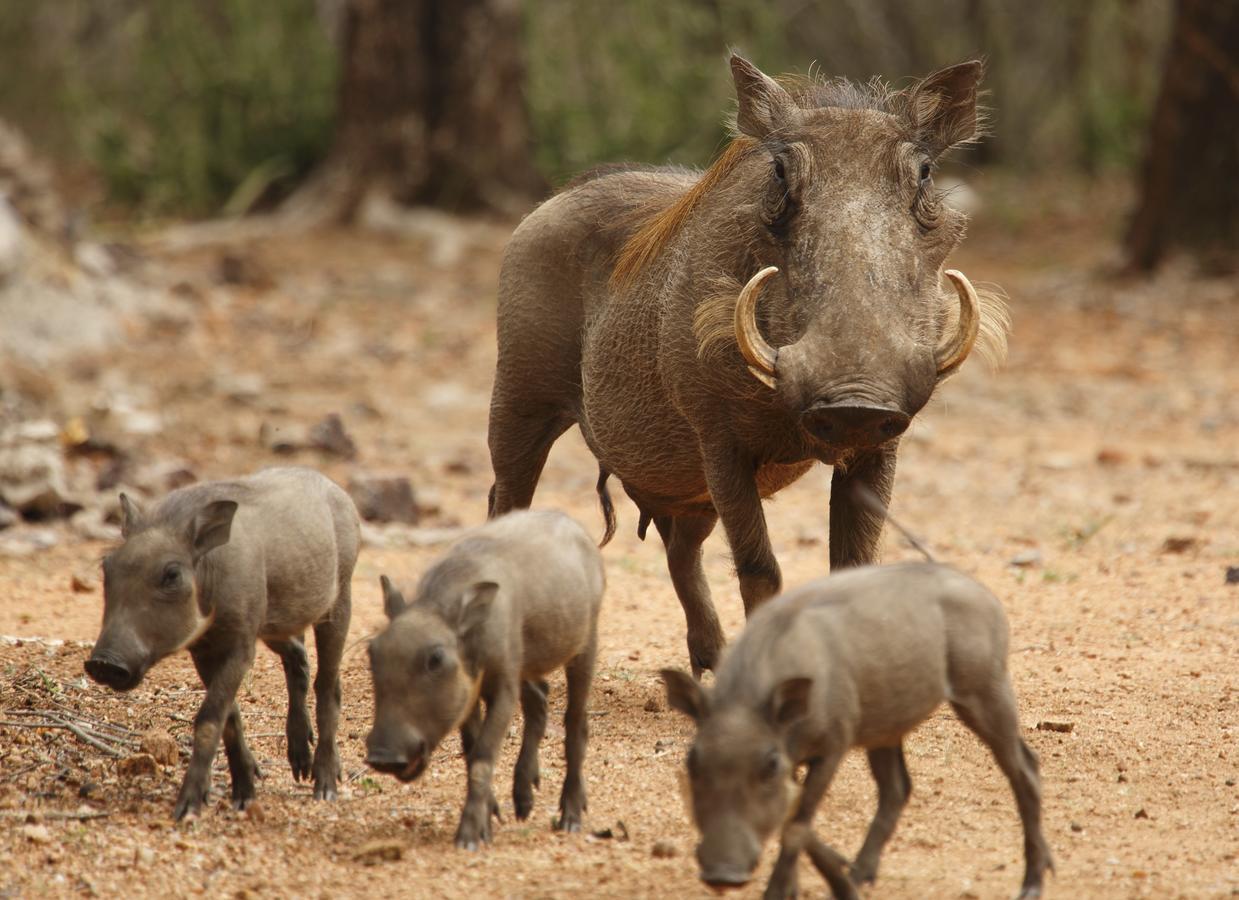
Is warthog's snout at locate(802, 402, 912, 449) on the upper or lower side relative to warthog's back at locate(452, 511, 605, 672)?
upper

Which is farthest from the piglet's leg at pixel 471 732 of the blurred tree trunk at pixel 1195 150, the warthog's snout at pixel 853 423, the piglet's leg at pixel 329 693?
the blurred tree trunk at pixel 1195 150

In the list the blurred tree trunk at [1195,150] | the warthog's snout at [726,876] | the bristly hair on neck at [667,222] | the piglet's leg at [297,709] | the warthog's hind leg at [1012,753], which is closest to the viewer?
the warthog's snout at [726,876]

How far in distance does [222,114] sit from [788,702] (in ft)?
44.1

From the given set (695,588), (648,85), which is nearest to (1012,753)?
(695,588)

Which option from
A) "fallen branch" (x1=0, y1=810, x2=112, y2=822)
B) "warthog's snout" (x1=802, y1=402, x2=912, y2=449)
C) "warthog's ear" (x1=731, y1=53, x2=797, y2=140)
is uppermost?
"warthog's ear" (x1=731, y1=53, x2=797, y2=140)

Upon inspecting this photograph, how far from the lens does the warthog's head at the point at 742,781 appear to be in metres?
2.88

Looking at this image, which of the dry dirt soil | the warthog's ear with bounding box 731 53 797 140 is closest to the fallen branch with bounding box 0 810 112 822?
the dry dirt soil

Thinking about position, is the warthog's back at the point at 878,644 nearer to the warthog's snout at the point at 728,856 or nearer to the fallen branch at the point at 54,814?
the warthog's snout at the point at 728,856

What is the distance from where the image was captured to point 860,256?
4016 millimetres

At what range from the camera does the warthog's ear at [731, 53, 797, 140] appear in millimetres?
4387

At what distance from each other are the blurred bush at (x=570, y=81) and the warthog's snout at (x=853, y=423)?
9694mm

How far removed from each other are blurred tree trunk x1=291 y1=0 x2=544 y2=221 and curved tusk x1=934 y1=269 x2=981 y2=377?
10.4m

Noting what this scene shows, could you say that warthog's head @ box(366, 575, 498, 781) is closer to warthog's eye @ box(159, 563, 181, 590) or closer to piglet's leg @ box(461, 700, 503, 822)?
piglet's leg @ box(461, 700, 503, 822)

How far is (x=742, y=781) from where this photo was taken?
2904 mm
